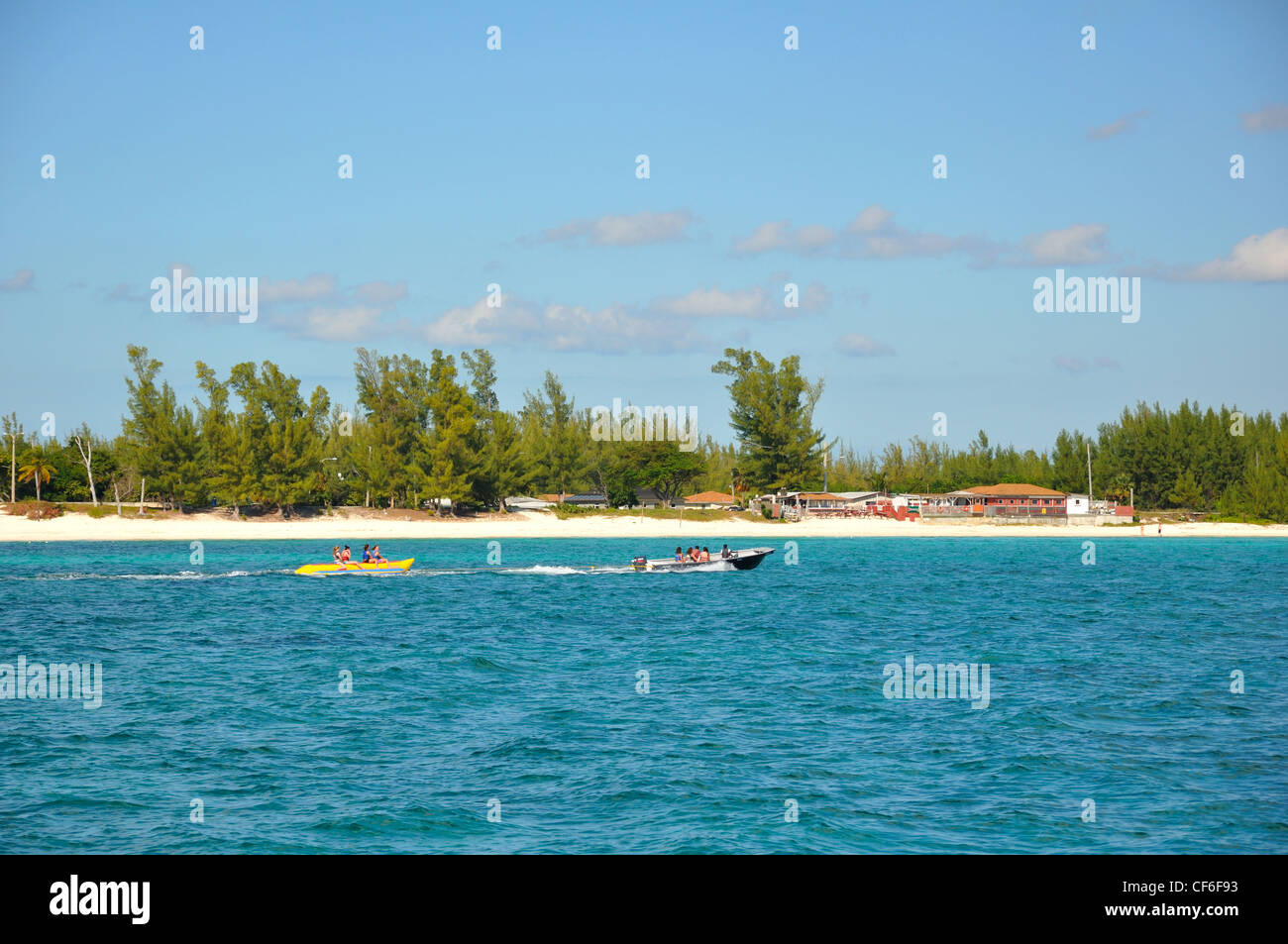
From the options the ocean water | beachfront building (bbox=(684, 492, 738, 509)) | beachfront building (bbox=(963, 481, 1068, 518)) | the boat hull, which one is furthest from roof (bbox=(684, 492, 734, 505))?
the ocean water

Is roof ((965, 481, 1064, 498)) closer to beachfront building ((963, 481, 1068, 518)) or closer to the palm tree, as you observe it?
beachfront building ((963, 481, 1068, 518))

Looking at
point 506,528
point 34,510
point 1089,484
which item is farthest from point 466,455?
point 1089,484

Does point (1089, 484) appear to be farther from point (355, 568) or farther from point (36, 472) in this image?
point (36, 472)

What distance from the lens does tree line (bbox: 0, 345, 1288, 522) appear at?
4958 inches

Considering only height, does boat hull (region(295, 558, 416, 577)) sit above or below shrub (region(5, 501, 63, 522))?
below

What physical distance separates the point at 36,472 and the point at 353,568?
74.1m

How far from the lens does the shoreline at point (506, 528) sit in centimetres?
11700

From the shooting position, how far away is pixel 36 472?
121062 millimetres

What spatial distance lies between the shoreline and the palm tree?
6.16 metres

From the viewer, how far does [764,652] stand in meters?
36.9

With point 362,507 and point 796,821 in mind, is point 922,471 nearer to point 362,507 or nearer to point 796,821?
point 362,507

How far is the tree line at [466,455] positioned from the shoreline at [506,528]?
3.66m

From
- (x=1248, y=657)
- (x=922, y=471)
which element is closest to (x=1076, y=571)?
(x=1248, y=657)

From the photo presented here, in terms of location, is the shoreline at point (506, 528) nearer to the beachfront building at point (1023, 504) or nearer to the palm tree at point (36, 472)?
the beachfront building at point (1023, 504)
